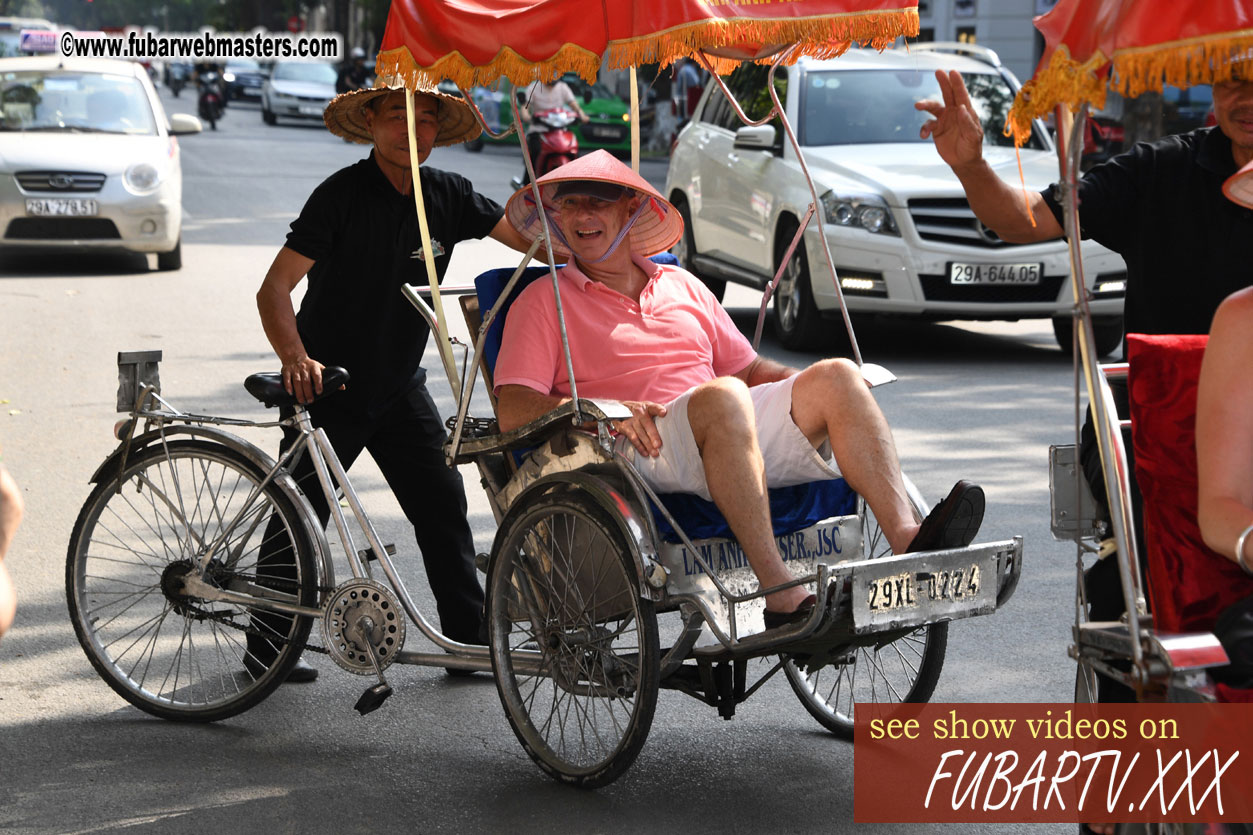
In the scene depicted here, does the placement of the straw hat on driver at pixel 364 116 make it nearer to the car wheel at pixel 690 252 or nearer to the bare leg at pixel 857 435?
the bare leg at pixel 857 435

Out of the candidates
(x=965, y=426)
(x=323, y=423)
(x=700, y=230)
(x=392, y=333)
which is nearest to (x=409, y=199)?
(x=392, y=333)

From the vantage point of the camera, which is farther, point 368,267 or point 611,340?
point 368,267

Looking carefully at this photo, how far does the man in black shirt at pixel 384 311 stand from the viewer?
15.7 feet

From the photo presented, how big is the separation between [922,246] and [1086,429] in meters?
6.58

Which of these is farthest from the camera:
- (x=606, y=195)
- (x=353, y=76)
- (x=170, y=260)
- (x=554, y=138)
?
(x=353, y=76)

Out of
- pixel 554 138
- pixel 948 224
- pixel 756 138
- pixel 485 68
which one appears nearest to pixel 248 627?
pixel 485 68

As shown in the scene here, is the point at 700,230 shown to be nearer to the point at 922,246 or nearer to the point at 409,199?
the point at 922,246

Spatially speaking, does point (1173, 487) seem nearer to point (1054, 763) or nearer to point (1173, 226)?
point (1173, 226)

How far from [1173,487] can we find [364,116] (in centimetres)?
277

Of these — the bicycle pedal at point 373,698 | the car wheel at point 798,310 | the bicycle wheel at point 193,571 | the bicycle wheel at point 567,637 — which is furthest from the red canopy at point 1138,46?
the car wheel at point 798,310

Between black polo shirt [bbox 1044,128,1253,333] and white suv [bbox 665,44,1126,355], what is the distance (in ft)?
18.3

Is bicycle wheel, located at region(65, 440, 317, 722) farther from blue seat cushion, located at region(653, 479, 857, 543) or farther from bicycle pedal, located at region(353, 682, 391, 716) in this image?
blue seat cushion, located at region(653, 479, 857, 543)

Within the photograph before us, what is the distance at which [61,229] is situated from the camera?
46.1 feet

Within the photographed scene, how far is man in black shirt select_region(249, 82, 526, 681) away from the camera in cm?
479
